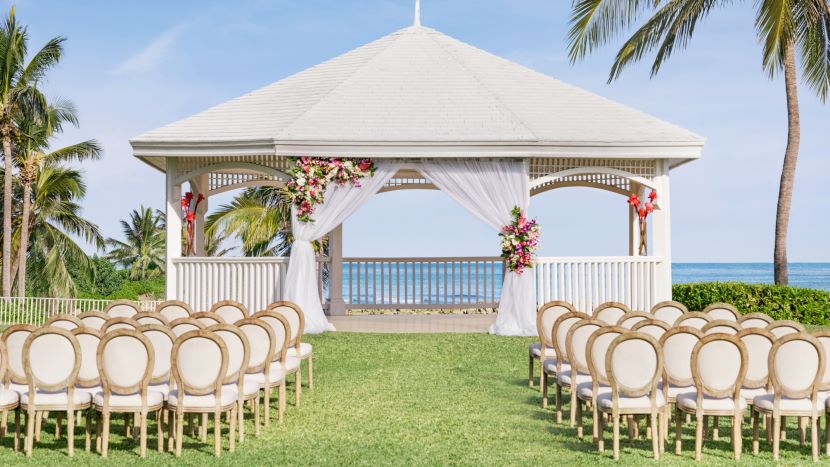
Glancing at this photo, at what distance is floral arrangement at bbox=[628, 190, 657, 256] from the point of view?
16.2 m

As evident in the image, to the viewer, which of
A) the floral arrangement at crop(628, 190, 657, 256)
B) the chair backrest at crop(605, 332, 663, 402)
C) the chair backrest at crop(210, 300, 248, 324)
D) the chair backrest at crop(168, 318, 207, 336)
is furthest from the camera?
the floral arrangement at crop(628, 190, 657, 256)

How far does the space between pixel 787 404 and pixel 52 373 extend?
19.1 ft

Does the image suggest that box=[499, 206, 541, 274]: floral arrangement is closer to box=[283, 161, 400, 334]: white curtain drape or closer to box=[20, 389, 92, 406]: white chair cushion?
box=[283, 161, 400, 334]: white curtain drape

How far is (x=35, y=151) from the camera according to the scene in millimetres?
33406

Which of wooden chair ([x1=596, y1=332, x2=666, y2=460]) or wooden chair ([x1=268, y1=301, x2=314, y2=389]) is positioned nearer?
wooden chair ([x1=596, y1=332, x2=666, y2=460])

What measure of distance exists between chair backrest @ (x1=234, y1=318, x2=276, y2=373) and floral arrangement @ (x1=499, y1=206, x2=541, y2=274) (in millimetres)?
7089

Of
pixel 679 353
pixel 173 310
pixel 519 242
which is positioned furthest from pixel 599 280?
pixel 679 353

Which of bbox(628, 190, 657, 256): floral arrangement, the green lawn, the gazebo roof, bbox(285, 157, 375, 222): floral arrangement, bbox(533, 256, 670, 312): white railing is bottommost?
the green lawn

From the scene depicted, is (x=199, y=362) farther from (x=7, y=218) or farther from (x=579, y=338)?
(x=7, y=218)

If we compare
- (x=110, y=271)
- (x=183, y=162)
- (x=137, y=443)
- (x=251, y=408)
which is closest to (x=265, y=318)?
(x=251, y=408)

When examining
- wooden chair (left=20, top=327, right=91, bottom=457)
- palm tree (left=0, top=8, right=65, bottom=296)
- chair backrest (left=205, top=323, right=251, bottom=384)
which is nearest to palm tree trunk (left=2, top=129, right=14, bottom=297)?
palm tree (left=0, top=8, right=65, bottom=296)

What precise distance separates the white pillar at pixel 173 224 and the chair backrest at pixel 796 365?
10684 millimetres

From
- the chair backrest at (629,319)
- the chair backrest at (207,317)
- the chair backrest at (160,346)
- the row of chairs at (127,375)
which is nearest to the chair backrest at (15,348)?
the row of chairs at (127,375)

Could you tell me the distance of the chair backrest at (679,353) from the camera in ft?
25.8
